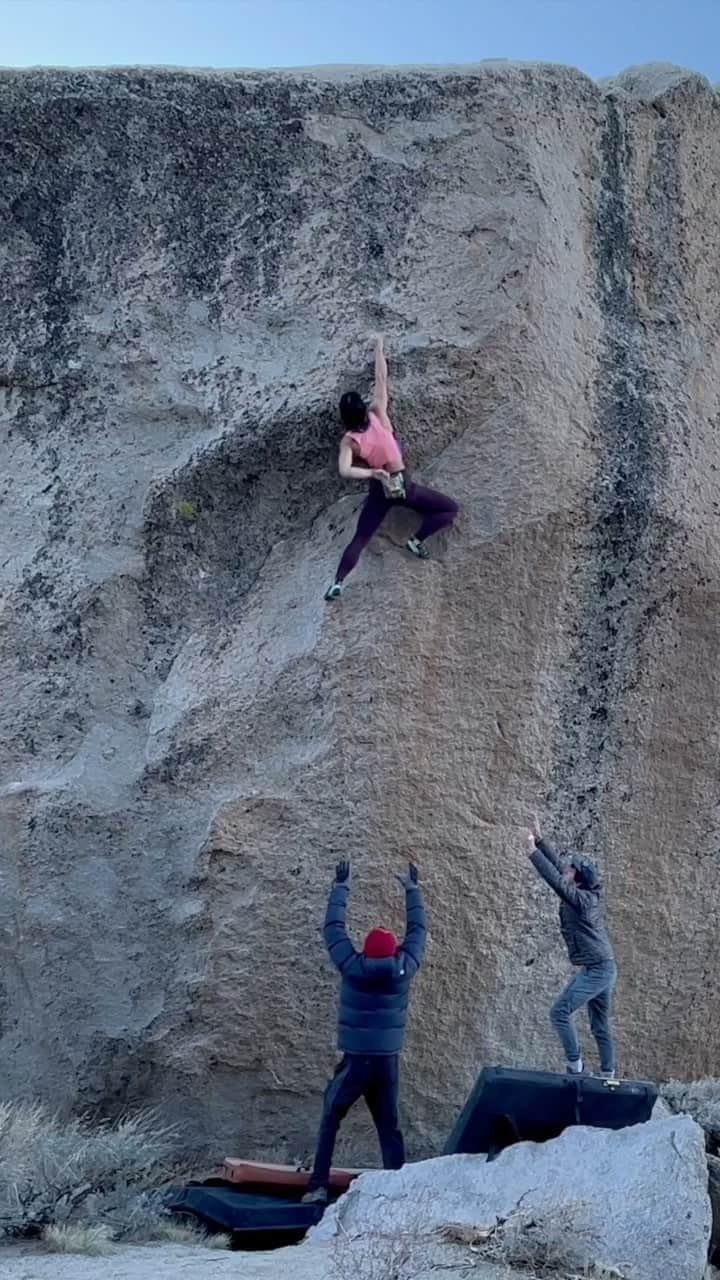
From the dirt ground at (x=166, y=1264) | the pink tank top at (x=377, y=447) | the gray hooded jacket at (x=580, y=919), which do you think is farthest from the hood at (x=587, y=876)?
the dirt ground at (x=166, y=1264)

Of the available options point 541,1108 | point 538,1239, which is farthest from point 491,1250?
point 541,1108

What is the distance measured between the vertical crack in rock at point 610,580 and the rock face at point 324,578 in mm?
18

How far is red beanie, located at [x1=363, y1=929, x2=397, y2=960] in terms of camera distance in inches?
267

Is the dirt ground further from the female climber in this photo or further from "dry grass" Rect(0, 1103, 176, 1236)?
the female climber

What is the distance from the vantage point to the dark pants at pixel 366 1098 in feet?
22.0

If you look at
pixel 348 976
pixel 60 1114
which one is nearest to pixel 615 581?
pixel 348 976

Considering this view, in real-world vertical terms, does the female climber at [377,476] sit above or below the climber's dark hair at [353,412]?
below

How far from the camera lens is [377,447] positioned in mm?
7297

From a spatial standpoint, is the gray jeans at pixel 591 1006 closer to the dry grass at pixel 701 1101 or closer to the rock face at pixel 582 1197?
the dry grass at pixel 701 1101

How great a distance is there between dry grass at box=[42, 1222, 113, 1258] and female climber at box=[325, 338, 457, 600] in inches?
113

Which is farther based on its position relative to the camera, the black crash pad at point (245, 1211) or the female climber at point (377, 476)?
the female climber at point (377, 476)

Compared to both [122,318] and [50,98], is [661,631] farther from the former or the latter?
[50,98]

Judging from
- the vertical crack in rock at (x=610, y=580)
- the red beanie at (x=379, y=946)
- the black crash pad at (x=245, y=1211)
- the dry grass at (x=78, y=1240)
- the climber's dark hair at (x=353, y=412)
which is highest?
the climber's dark hair at (x=353, y=412)

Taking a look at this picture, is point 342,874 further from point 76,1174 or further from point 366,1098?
point 76,1174
